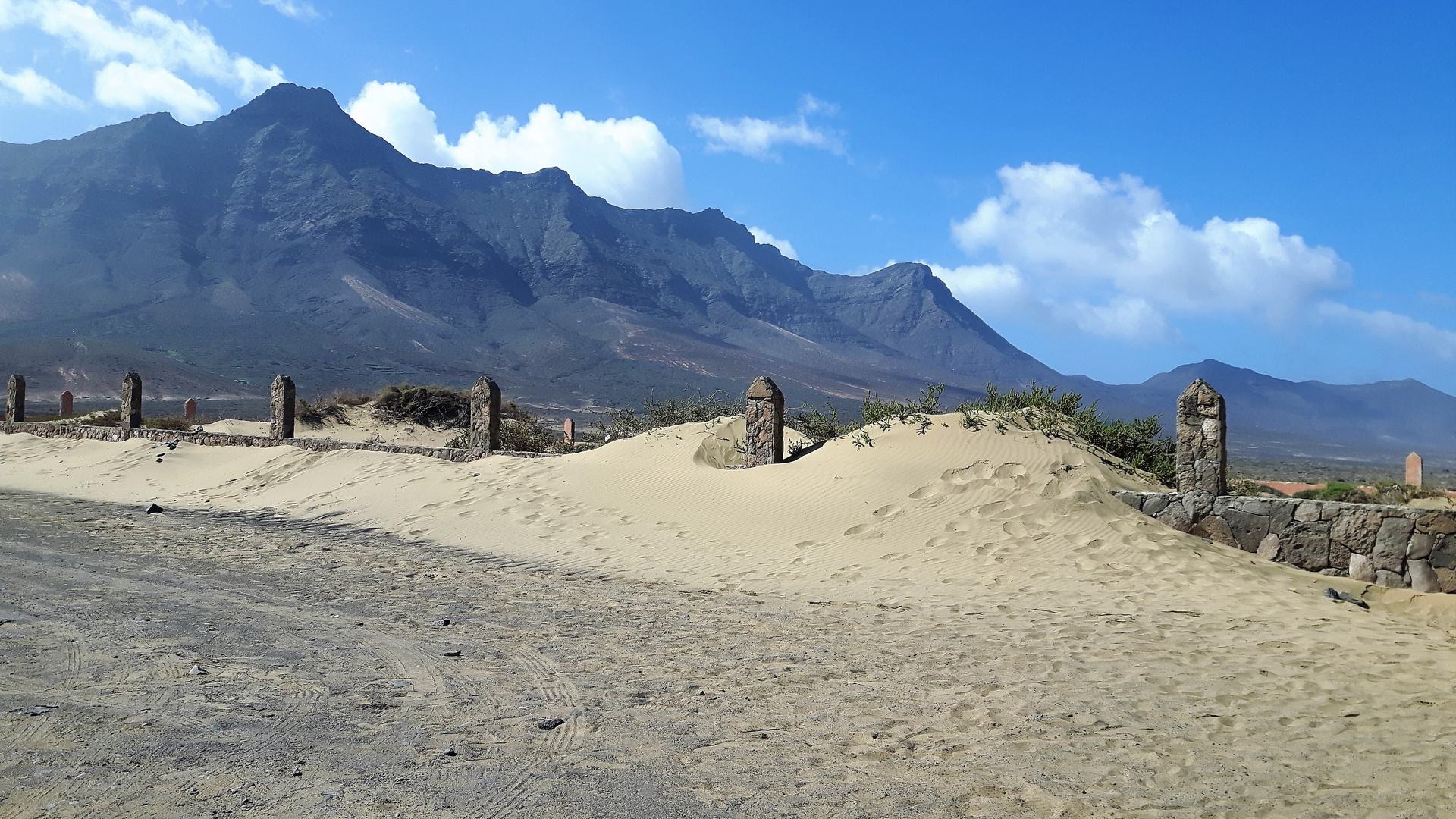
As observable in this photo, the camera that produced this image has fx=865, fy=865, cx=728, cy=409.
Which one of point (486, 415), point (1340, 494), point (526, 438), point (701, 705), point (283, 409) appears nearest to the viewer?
point (701, 705)

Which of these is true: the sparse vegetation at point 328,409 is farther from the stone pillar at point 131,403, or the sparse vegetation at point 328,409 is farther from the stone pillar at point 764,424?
the stone pillar at point 764,424

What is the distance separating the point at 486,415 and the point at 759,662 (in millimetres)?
11765

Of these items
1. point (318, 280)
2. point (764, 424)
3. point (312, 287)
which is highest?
point (318, 280)

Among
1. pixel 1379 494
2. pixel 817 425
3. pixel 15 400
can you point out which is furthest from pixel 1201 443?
pixel 15 400

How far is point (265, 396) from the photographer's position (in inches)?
3219

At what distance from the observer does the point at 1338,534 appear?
29.0 ft

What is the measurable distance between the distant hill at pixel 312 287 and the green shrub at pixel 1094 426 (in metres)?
81.9

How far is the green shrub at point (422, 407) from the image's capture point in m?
27.0

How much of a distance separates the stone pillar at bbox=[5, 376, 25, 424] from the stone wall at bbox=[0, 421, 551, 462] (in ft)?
3.05

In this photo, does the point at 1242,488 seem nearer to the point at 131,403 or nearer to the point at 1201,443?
the point at 1201,443

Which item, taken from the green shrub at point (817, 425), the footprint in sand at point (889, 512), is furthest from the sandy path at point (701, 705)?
the green shrub at point (817, 425)

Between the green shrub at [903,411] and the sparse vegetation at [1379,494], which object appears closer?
the green shrub at [903,411]

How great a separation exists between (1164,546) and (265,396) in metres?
87.2

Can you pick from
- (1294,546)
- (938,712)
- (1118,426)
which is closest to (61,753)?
(938,712)
